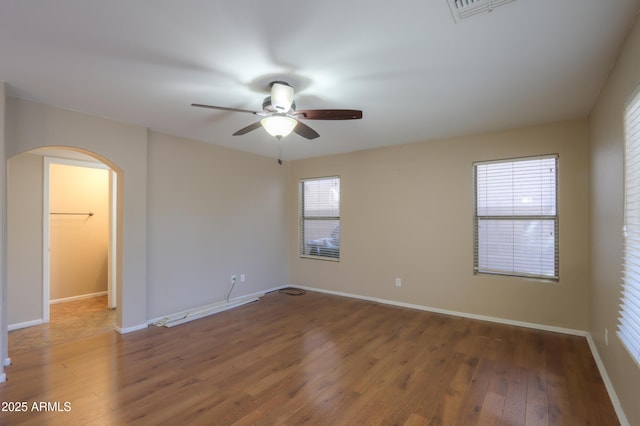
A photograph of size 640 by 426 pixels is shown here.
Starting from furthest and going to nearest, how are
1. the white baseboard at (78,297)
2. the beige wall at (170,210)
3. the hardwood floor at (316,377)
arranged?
the white baseboard at (78,297) < the beige wall at (170,210) < the hardwood floor at (316,377)

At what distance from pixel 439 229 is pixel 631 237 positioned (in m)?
2.43

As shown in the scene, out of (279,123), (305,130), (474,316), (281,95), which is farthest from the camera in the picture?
(474,316)

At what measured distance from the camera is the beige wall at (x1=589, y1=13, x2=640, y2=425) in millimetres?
1841

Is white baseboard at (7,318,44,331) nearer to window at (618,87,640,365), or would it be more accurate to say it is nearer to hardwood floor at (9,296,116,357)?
hardwood floor at (9,296,116,357)

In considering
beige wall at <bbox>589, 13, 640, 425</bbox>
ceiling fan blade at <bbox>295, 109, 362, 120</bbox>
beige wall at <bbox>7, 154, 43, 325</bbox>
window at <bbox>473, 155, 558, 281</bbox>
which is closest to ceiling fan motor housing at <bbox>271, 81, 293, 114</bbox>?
ceiling fan blade at <bbox>295, 109, 362, 120</bbox>

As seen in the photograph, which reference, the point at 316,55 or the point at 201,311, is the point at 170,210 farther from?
the point at 316,55

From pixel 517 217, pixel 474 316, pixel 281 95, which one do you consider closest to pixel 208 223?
pixel 281 95

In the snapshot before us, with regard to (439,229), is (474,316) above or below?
below

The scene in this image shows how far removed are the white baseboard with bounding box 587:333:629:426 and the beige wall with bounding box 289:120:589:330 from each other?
0.49m

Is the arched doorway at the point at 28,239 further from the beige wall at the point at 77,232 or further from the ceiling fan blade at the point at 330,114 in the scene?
the ceiling fan blade at the point at 330,114

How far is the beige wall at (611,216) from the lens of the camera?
6.04 feet

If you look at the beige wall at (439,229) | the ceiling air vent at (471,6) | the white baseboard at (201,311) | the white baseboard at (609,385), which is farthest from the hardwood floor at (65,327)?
the white baseboard at (609,385)

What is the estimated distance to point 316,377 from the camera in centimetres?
256

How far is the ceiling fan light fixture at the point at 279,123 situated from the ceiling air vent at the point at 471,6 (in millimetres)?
1384
